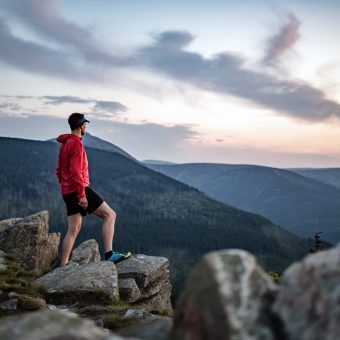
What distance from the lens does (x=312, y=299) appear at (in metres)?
3.72

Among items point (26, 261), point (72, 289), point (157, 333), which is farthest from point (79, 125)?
point (157, 333)

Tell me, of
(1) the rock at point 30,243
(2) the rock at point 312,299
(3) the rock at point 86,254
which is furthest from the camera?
(3) the rock at point 86,254

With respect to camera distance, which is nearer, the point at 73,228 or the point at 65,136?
the point at 65,136

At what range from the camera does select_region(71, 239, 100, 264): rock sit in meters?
19.8

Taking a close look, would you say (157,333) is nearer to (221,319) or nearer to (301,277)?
(221,319)

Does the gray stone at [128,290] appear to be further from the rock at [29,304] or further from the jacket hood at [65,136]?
the jacket hood at [65,136]

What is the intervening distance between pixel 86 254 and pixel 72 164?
8.05 meters

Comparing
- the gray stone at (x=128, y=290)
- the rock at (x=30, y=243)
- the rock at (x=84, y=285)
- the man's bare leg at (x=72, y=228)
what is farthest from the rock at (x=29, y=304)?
the rock at (x=30, y=243)

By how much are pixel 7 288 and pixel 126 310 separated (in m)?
3.98

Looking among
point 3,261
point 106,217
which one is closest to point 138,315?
point 106,217

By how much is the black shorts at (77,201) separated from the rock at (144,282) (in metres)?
3.78

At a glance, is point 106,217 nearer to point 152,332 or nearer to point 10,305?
point 10,305

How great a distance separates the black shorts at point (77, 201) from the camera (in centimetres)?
1376

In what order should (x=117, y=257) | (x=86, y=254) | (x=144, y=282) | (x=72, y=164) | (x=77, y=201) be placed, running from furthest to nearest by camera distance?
(x=86, y=254)
(x=144, y=282)
(x=117, y=257)
(x=77, y=201)
(x=72, y=164)
